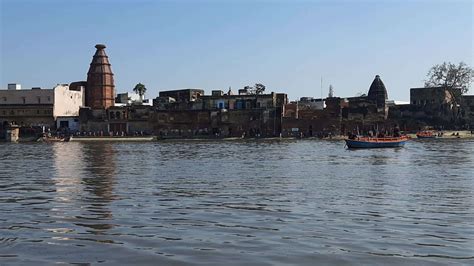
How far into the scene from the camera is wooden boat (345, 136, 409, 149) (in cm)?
5119

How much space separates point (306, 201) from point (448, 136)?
71.9 meters

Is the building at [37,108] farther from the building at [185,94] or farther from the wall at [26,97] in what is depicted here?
the building at [185,94]

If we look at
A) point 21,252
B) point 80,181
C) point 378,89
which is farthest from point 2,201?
point 378,89

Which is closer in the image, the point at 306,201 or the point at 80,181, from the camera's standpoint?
the point at 306,201

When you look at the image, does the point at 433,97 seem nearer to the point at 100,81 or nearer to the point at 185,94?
the point at 185,94

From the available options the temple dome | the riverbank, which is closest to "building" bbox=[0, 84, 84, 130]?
the temple dome

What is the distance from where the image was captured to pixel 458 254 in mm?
8719

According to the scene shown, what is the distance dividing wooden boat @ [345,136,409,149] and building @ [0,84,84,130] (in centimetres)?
5314

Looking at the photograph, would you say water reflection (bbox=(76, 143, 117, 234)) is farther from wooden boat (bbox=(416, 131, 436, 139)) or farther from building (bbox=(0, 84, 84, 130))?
building (bbox=(0, 84, 84, 130))

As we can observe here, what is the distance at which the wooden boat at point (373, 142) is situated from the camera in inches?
2015

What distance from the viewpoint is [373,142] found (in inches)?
2061

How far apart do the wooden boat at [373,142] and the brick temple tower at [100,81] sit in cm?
5268

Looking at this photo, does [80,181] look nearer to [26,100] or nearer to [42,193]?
[42,193]

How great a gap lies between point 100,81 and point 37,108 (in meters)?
11.1
